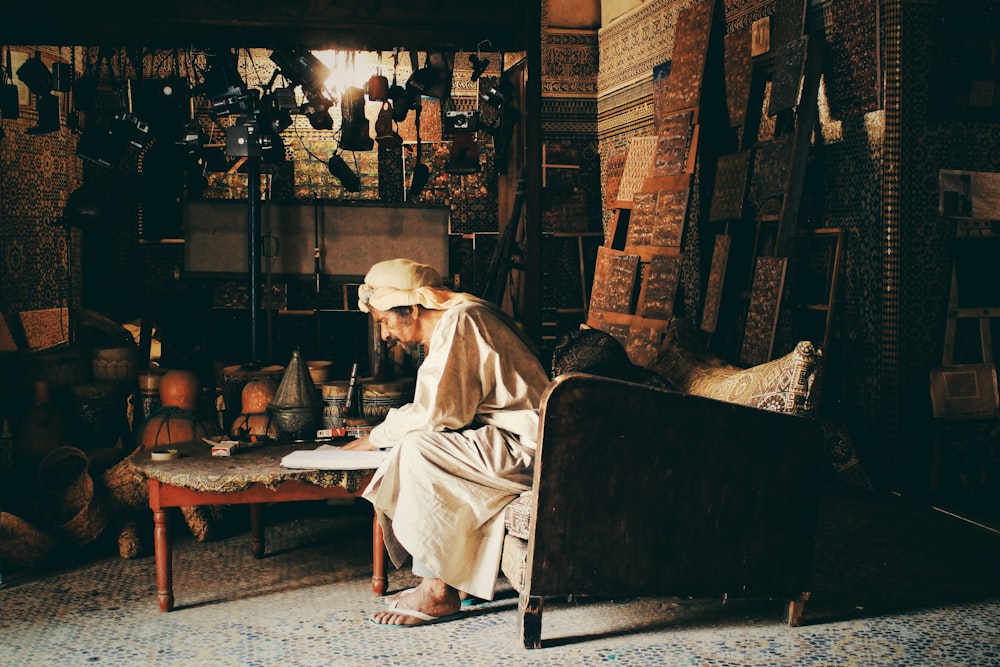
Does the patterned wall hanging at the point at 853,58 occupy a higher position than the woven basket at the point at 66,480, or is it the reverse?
the patterned wall hanging at the point at 853,58

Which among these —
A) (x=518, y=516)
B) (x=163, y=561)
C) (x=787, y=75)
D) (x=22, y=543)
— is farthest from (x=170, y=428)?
(x=787, y=75)

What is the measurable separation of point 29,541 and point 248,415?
3.55ft

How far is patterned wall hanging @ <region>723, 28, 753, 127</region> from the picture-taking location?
6469 mm

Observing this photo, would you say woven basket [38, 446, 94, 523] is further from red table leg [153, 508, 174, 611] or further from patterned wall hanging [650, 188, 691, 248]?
patterned wall hanging [650, 188, 691, 248]

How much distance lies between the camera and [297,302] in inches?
363

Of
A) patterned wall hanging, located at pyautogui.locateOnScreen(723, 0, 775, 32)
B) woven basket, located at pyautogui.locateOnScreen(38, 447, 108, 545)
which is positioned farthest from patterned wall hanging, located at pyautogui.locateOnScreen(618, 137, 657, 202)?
woven basket, located at pyautogui.locateOnScreen(38, 447, 108, 545)

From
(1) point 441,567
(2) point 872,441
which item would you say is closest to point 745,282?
(2) point 872,441

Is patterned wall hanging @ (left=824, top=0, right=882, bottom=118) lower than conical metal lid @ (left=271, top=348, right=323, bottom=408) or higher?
higher

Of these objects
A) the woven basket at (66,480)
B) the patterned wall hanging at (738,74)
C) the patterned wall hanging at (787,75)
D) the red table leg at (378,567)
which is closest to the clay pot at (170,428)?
the woven basket at (66,480)

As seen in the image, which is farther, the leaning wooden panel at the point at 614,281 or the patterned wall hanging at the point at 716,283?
the leaning wooden panel at the point at 614,281

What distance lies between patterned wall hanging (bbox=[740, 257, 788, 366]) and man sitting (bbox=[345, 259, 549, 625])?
2.36 meters

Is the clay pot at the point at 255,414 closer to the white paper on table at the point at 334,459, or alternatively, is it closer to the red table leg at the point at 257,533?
the red table leg at the point at 257,533

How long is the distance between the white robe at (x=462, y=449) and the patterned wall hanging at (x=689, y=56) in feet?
11.9

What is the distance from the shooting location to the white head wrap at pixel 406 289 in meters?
3.92
